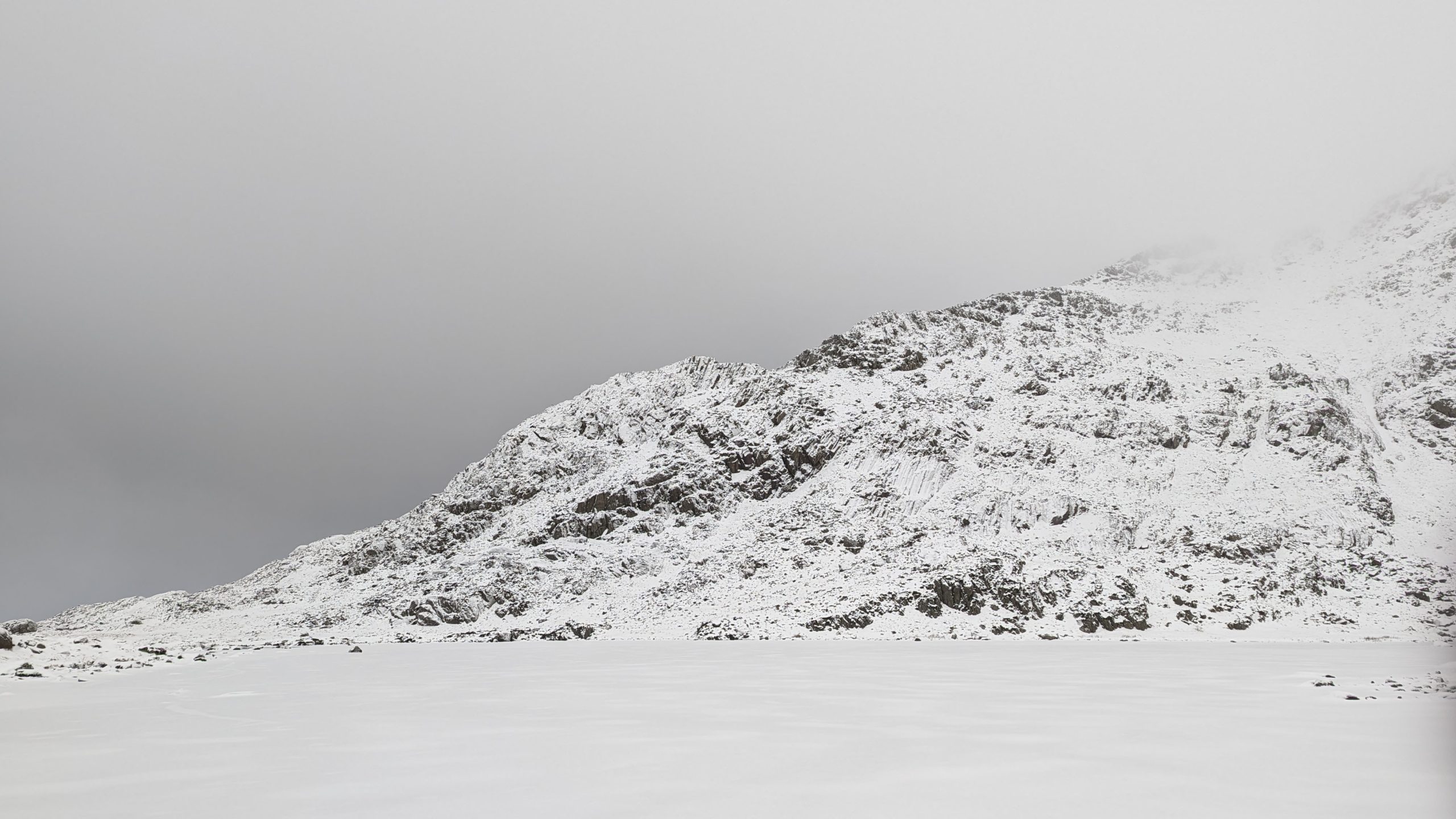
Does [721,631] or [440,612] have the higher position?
[721,631]

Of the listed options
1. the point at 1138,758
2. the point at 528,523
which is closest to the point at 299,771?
the point at 1138,758

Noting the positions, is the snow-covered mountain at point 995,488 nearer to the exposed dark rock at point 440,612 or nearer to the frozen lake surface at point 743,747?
the exposed dark rock at point 440,612

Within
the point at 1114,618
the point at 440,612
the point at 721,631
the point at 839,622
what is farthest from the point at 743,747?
the point at 440,612

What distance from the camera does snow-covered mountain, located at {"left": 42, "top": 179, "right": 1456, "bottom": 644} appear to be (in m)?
60.8

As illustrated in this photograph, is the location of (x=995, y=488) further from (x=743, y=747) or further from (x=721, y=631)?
(x=743, y=747)

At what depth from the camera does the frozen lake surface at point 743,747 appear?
695 centimetres

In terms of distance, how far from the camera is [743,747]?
9867 millimetres

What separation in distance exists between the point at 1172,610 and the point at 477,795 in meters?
65.3

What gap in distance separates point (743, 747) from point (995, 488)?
70.5 meters

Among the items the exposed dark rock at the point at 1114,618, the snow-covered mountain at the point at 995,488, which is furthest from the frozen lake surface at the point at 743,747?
the snow-covered mountain at the point at 995,488

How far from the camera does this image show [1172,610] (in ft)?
192

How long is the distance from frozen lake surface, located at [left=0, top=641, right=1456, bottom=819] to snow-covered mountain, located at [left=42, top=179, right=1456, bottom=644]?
133 feet

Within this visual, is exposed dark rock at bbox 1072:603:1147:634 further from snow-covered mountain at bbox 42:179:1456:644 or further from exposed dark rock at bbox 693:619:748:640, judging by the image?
exposed dark rock at bbox 693:619:748:640

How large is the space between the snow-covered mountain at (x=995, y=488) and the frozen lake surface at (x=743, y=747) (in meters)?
40.5
